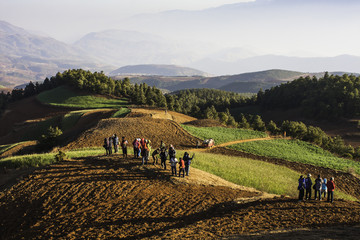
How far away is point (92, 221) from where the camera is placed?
15.0 metres

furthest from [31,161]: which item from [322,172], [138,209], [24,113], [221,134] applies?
[24,113]

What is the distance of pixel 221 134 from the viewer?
45.8 meters

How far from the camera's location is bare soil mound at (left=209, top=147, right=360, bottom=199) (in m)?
28.7

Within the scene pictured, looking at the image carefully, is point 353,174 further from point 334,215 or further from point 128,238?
point 128,238

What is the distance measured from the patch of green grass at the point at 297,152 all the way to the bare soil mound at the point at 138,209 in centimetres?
1804

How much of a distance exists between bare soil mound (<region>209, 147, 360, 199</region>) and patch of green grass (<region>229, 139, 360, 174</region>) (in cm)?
123

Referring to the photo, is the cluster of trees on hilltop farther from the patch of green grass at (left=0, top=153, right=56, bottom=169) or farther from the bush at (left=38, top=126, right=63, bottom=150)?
the patch of green grass at (left=0, top=153, right=56, bottom=169)

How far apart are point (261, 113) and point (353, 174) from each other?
306 ft

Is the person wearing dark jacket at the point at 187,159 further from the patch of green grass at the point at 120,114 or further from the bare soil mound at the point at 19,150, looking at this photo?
the patch of green grass at the point at 120,114

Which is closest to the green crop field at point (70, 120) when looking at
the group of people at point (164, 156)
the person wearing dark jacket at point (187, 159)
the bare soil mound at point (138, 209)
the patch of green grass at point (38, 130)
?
the patch of green grass at point (38, 130)

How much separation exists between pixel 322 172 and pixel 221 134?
17878 mm

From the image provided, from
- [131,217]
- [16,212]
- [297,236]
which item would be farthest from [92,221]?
[297,236]

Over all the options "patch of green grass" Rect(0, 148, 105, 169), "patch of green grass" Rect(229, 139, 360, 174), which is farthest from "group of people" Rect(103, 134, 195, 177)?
"patch of green grass" Rect(229, 139, 360, 174)

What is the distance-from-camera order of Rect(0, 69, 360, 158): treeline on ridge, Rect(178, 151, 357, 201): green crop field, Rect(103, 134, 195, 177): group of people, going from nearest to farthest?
Rect(103, 134, 195, 177): group of people
Rect(178, 151, 357, 201): green crop field
Rect(0, 69, 360, 158): treeline on ridge
